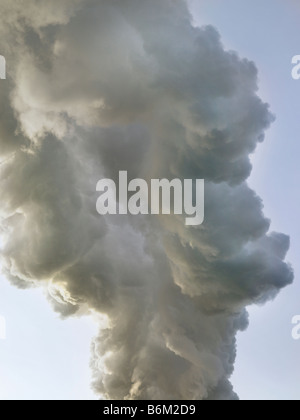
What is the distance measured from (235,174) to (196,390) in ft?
77.8

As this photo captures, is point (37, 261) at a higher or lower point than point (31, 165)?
lower

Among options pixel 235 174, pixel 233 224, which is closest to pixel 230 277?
pixel 233 224

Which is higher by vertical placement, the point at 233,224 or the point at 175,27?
the point at 175,27

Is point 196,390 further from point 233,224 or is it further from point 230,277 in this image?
point 233,224

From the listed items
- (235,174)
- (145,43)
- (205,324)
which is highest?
(145,43)

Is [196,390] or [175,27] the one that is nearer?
[175,27]

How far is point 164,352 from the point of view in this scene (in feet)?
161
